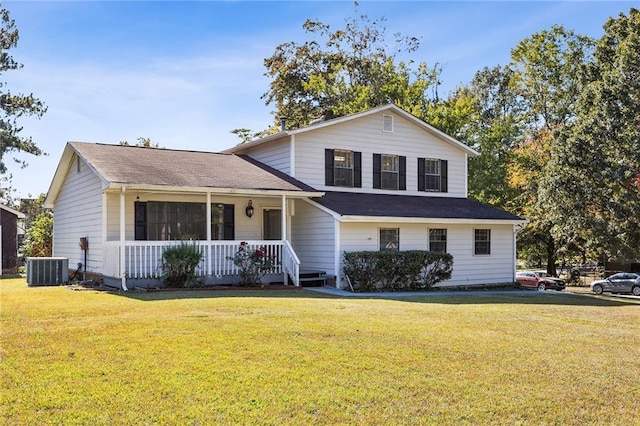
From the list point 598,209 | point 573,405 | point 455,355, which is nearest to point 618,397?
point 573,405

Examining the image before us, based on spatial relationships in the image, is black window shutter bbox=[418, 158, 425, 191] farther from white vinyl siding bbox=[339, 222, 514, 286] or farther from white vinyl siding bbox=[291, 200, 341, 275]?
white vinyl siding bbox=[291, 200, 341, 275]

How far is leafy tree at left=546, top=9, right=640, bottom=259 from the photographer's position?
2970 cm

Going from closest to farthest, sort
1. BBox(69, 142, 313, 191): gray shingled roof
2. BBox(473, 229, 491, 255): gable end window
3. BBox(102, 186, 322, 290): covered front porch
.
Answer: BBox(102, 186, 322, 290): covered front porch
BBox(69, 142, 313, 191): gray shingled roof
BBox(473, 229, 491, 255): gable end window

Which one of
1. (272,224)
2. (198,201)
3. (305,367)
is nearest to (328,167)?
(272,224)

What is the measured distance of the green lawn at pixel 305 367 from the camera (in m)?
5.43

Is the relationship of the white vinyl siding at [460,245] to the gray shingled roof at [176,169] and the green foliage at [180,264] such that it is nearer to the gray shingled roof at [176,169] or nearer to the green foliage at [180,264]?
the gray shingled roof at [176,169]

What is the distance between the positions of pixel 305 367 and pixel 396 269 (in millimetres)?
12167

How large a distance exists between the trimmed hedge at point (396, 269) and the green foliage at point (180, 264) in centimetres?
445

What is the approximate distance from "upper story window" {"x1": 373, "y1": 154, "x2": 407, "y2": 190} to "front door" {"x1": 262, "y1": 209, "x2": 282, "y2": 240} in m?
3.85

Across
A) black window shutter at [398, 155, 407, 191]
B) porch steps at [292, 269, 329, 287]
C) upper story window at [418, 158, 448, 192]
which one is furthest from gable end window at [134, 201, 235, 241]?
upper story window at [418, 158, 448, 192]

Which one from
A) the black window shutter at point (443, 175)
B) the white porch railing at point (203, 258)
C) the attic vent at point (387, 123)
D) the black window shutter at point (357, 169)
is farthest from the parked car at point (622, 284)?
the white porch railing at point (203, 258)

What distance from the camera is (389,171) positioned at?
896 inches

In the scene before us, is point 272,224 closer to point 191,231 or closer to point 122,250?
point 191,231

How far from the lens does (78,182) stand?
66.5 ft
